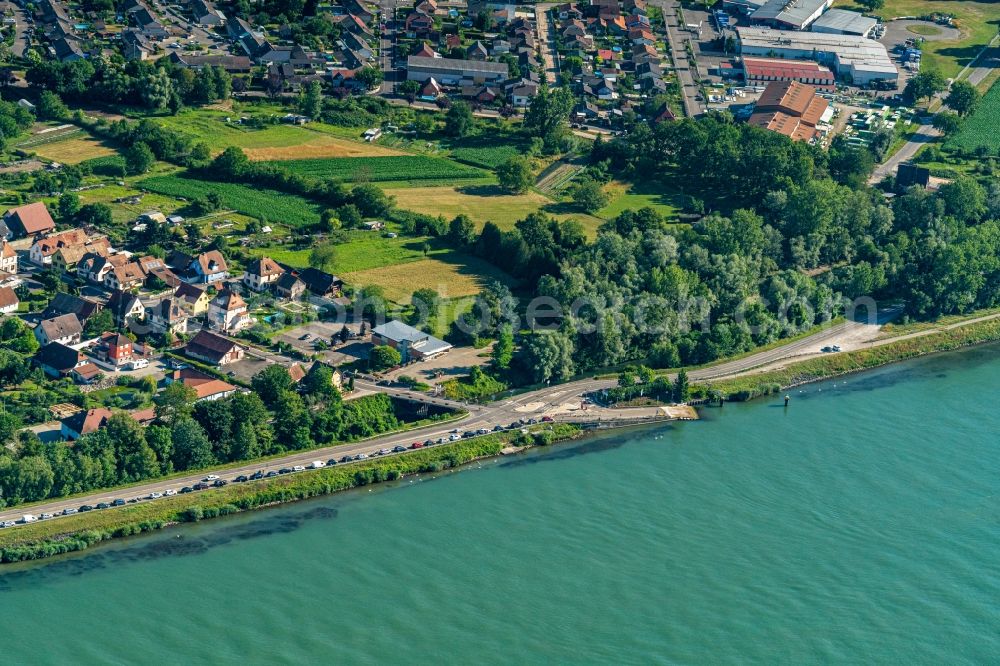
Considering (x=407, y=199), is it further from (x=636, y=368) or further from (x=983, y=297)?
(x=983, y=297)

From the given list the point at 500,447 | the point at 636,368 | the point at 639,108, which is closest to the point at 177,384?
the point at 500,447

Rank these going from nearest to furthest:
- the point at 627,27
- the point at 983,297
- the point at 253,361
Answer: the point at 253,361, the point at 983,297, the point at 627,27

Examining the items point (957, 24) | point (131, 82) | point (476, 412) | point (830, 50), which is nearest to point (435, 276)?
point (476, 412)

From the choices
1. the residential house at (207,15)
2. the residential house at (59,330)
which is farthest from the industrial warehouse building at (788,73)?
the residential house at (59,330)

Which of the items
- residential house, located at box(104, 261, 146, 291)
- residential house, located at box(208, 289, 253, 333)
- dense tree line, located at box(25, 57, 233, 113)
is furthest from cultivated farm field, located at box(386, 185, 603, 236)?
dense tree line, located at box(25, 57, 233, 113)

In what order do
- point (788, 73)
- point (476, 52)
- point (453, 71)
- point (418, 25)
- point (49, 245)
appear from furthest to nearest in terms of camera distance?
point (418, 25) → point (476, 52) → point (788, 73) → point (453, 71) → point (49, 245)

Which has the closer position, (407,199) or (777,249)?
(777,249)

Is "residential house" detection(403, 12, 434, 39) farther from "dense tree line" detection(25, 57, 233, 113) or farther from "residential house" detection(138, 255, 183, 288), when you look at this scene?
"residential house" detection(138, 255, 183, 288)

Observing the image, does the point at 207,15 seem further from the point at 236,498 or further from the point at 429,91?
the point at 236,498
